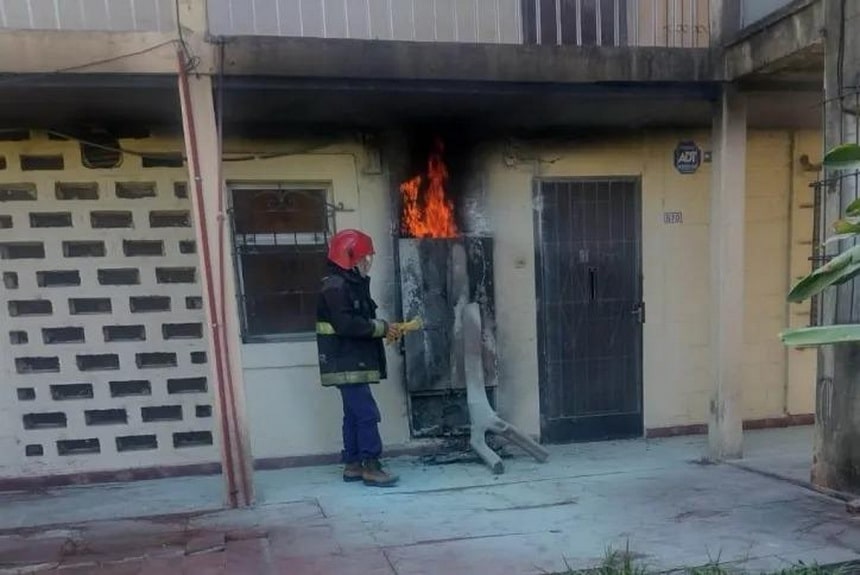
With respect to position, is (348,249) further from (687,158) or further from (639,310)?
(687,158)

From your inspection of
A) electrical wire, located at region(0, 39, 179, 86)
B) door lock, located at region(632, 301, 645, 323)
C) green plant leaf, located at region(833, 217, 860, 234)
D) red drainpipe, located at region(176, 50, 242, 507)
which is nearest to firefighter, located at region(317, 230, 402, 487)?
red drainpipe, located at region(176, 50, 242, 507)

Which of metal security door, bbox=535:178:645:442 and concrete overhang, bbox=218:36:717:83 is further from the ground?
concrete overhang, bbox=218:36:717:83

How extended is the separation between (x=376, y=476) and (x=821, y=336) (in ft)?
10.4

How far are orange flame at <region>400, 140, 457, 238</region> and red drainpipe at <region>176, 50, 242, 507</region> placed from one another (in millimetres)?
1809

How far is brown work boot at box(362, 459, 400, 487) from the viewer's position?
15.7 feet

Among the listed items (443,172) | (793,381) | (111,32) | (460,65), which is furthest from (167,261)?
(793,381)

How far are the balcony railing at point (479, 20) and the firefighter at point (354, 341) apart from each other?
1570 millimetres

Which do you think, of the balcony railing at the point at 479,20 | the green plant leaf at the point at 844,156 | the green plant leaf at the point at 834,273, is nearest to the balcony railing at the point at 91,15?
the balcony railing at the point at 479,20

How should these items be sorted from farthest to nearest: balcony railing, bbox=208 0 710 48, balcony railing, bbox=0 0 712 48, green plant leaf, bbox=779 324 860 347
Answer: balcony railing, bbox=208 0 710 48 < balcony railing, bbox=0 0 712 48 < green plant leaf, bbox=779 324 860 347

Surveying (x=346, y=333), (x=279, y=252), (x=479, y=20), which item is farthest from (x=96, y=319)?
(x=479, y=20)

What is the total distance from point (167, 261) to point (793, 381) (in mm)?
5951

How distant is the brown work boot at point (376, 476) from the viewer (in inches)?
189

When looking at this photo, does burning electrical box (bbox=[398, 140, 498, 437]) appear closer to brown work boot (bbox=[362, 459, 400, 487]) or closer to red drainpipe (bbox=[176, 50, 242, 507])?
brown work boot (bbox=[362, 459, 400, 487])

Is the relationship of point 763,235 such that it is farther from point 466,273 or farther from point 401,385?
point 401,385
